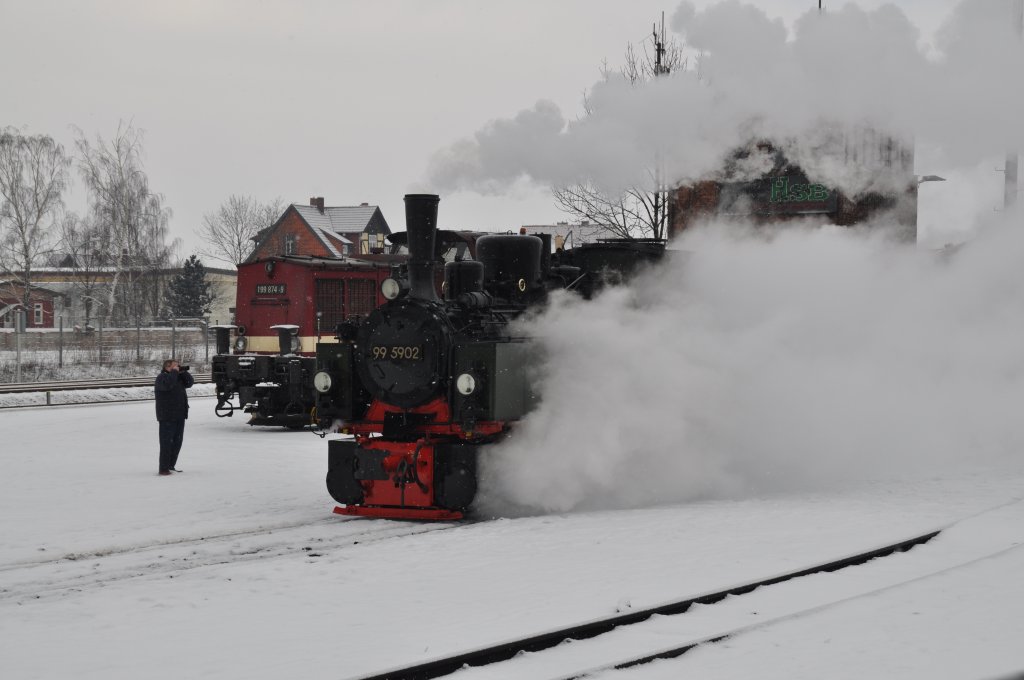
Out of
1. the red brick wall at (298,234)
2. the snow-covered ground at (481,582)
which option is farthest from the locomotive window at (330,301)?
the red brick wall at (298,234)

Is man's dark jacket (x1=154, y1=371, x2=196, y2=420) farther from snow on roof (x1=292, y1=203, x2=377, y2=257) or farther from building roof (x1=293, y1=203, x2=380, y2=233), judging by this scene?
building roof (x1=293, y1=203, x2=380, y2=233)

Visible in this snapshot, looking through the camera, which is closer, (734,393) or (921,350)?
(734,393)

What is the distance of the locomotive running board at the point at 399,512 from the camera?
33.2ft

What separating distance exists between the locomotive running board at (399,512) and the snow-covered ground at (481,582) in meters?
0.15

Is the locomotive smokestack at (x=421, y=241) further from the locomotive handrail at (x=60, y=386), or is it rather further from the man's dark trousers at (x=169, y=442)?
the locomotive handrail at (x=60, y=386)

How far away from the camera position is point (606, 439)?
10.5m

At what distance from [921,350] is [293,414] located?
32.2ft

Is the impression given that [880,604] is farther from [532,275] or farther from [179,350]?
[179,350]

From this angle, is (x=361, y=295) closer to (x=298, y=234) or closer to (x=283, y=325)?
(x=283, y=325)

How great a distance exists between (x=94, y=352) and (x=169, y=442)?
84.5 feet

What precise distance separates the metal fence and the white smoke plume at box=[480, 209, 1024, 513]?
68.3ft

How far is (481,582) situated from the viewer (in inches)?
294

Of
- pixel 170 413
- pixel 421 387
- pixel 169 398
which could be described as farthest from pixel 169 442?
pixel 421 387

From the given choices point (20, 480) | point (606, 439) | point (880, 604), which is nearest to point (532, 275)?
point (606, 439)
